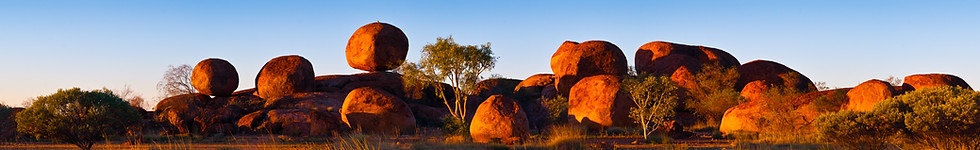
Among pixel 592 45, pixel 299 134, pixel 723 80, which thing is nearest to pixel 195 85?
pixel 299 134

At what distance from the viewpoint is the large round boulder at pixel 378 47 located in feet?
120

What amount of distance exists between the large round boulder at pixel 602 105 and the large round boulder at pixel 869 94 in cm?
775

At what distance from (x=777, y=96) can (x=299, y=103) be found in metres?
18.8

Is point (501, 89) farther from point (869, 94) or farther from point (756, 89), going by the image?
point (869, 94)

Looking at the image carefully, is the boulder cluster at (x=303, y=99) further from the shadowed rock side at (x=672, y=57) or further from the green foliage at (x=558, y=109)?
the shadowed rock side at (x=672, y=57)

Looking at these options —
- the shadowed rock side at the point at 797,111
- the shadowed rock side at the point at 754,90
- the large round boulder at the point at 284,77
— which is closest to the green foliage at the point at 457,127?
the shadowed rock side at the point at 797,111

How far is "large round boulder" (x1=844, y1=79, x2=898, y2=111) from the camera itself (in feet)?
59.5

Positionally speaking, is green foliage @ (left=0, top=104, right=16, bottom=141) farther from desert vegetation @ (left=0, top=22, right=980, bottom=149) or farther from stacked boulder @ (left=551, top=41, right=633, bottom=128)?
stacked boulder @ (left=551, top=41, right=633, bottom=128)

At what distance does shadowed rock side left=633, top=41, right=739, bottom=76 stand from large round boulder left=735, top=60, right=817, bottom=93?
406 cm

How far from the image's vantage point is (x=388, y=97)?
23.7 meters

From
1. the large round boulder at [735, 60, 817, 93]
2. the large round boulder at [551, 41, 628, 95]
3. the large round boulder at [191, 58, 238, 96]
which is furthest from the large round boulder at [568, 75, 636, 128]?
the large round boulder at [191, 58, 238, 96]

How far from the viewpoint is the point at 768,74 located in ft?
110

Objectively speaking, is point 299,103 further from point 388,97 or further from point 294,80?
point 388,97

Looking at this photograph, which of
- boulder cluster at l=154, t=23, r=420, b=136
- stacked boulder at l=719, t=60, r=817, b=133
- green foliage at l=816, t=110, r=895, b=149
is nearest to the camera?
green foliage at l=816, t=110, r=895, b=149
